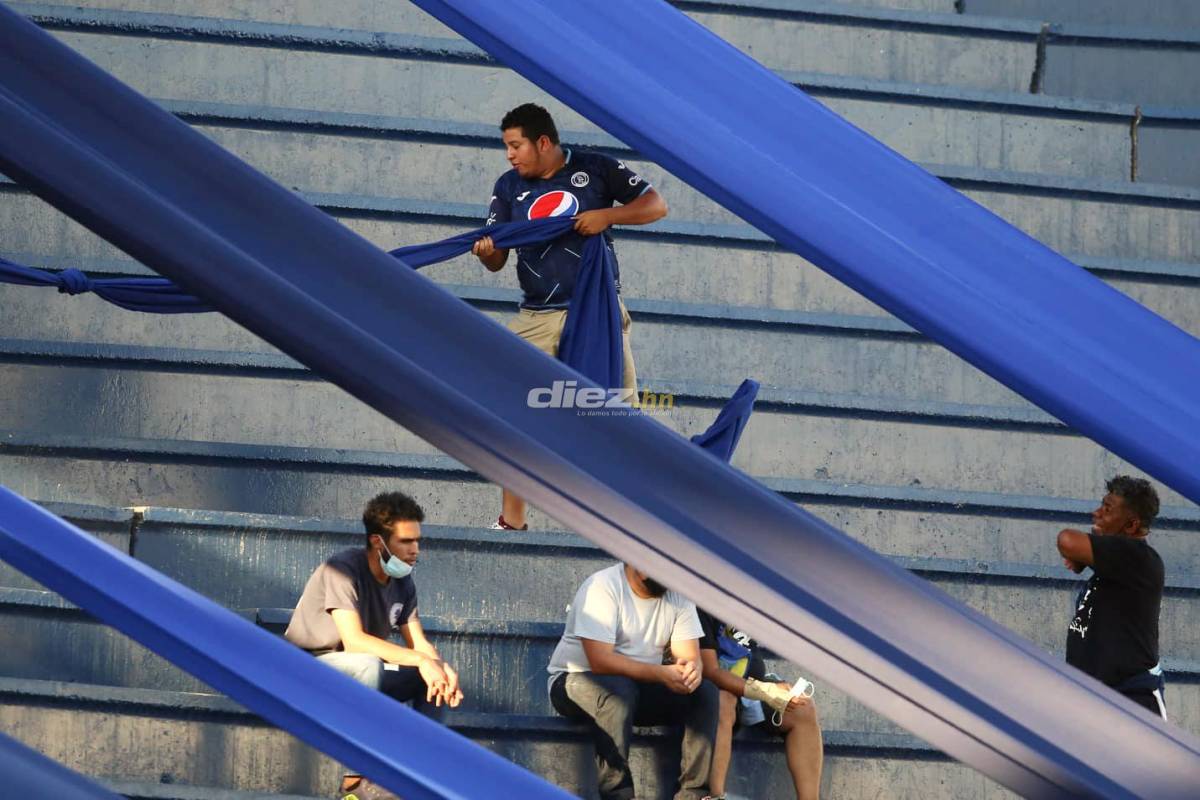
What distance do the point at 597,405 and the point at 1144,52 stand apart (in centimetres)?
692

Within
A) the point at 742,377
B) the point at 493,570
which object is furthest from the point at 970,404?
the point at 493,570

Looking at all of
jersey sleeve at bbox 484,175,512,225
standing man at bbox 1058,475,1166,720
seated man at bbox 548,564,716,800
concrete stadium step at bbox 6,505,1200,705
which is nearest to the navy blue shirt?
standing man at bbox 1058,475,1166,720

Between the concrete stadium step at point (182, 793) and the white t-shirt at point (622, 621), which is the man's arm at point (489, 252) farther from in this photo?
the concrete stadium step at point (182, 793)

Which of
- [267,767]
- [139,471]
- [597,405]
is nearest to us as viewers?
[597,405]

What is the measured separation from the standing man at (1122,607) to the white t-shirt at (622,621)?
3.35 ft

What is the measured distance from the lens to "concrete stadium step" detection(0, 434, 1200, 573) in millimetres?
5176

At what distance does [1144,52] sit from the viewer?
7203mm

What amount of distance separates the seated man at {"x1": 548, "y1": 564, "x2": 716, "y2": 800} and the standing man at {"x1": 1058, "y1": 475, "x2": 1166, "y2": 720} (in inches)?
39.0

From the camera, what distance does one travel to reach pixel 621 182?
193 inches

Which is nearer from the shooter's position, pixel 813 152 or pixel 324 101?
pixel 813 152

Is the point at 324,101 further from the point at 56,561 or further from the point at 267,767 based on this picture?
the point at 56,561

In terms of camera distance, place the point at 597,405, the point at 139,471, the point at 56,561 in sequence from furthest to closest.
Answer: the point at 139,471, the point at 56,561, the point at 597,405

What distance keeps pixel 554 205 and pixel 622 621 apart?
133 cm

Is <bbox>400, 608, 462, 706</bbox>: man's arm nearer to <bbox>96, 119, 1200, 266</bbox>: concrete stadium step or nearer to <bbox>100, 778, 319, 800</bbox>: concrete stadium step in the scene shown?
<bbox>100, 778, 319, 800</bbox>: concrete stadium step
